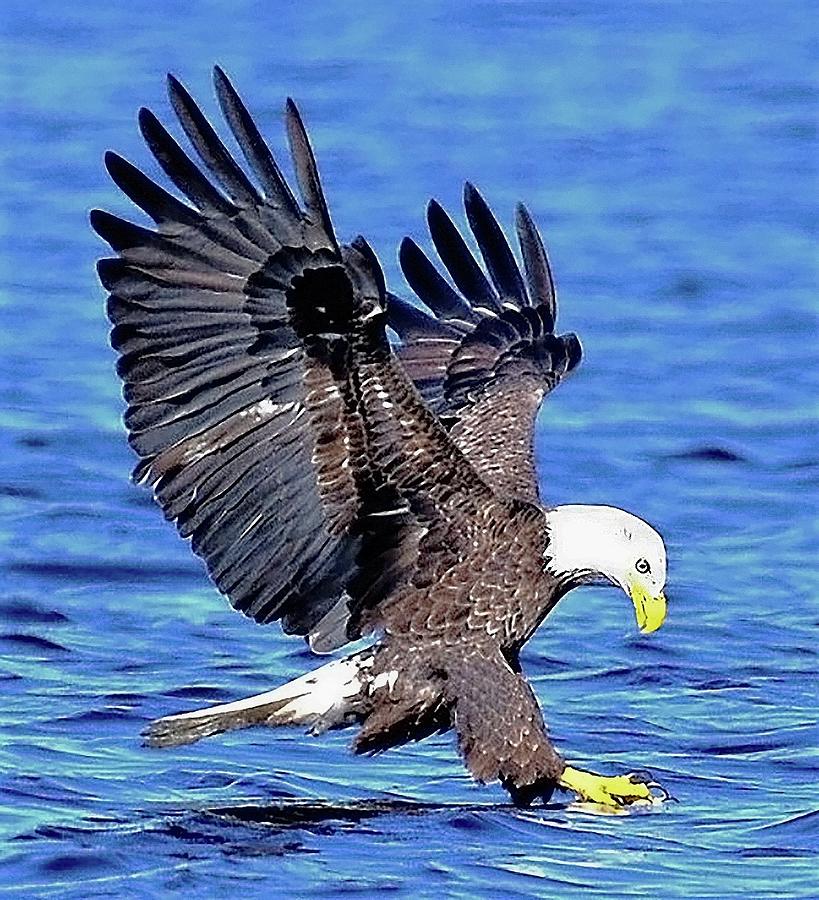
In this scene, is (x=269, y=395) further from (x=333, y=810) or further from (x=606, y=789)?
(x=606, y=789)

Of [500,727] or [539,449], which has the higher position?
[539,449]

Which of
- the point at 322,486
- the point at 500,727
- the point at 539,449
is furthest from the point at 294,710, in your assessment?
the point at 539,449

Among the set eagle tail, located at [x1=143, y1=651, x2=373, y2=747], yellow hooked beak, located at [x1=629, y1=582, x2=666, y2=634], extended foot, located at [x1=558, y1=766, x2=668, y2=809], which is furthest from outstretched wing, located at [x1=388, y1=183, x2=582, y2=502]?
extended foot, located at [x1=558, y1=766, x2=668, y2=809]

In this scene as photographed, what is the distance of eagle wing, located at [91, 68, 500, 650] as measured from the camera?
26.9 ft

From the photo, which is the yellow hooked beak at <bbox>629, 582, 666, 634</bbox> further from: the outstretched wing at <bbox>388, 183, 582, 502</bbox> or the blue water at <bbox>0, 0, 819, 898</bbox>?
the outstretched wing at <bbox>388, 183, 582, 502</bbox>

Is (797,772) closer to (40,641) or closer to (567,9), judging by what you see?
(40,641)

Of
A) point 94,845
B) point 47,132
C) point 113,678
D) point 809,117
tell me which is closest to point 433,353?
point 113,678

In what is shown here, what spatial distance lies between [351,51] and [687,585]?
12.9 metres

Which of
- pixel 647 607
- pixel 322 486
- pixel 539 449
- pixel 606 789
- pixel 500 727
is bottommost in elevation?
pixel 606 789

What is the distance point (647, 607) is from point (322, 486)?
3.75ft

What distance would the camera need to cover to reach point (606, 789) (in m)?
8.99

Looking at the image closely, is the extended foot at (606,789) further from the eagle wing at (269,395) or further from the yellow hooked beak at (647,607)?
the eagle wing at (269,395)

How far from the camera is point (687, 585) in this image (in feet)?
40.9

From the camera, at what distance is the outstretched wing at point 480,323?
412 inches
